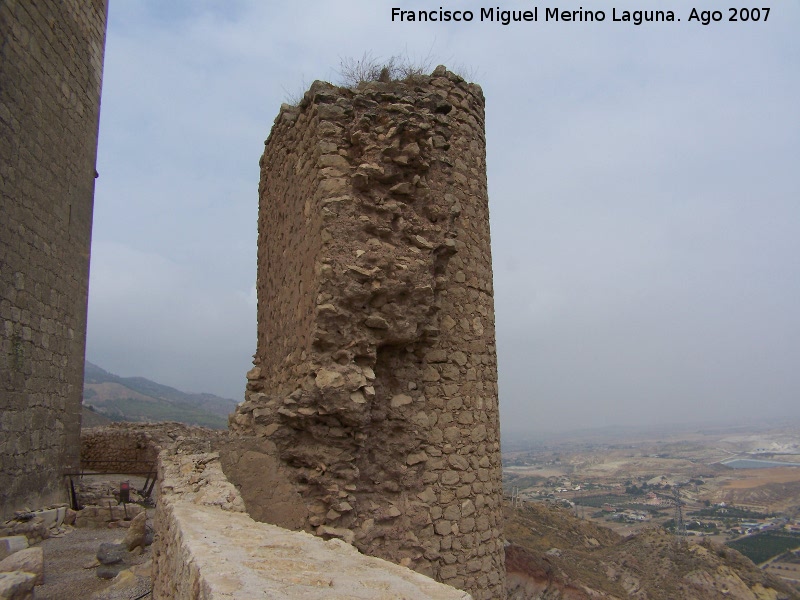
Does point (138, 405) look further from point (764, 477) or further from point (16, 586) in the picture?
point (16, 586)

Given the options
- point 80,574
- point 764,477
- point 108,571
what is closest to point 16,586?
point 108,571

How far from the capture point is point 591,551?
10.9 m

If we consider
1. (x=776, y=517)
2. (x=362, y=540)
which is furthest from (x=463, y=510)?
(x=776, y=517)

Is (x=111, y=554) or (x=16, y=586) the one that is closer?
(x=16, y=586)

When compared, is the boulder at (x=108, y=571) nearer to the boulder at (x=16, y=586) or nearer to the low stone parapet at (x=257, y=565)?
the boulder at (x=16, y=586)

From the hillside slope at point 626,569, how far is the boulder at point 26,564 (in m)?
5.48

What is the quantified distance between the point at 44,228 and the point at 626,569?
11042 mm

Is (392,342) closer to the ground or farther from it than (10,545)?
farther from it

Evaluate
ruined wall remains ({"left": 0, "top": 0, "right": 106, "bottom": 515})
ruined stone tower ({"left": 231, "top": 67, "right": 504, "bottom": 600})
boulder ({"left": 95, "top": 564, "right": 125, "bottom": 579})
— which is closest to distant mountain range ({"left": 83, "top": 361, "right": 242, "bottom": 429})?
ruined wall remains ({"left": 0, "top": 0, "right": 106, "bottom": 515})

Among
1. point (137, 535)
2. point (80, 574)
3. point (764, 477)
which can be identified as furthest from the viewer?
point (764, 477)

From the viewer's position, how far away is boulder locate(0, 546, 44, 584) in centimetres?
584

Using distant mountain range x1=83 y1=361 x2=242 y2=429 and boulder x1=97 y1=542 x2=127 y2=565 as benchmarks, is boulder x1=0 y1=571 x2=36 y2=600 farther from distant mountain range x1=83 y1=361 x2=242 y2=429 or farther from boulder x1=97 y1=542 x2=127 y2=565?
distant mountain range x1=83 y1=361 x2=242 y2=429

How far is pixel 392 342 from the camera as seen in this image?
16.4 ft

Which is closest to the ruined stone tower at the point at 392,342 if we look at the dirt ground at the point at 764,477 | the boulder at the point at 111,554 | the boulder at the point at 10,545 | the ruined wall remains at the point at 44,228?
the boulder at the point at 111,554
